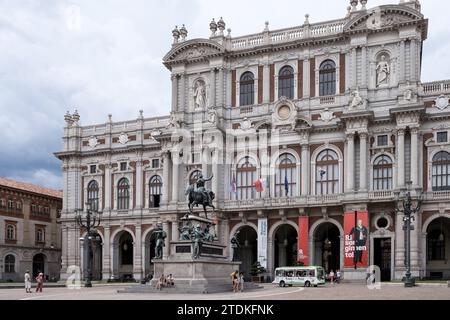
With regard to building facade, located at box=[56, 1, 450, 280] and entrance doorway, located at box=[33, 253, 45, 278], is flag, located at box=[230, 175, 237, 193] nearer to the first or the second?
building facade, located at box=[56, 1, 450, 280]

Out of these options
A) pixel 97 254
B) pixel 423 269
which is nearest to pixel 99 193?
pixel 97 254

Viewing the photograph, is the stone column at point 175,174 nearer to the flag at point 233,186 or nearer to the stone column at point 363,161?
the flag at point 233,186

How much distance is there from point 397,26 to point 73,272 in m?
45.5

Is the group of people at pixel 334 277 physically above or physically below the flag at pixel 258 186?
below

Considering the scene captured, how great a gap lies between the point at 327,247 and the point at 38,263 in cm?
4403

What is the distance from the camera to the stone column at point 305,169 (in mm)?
66688

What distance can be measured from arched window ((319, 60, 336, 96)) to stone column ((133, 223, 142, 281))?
Answer: 2635 cm

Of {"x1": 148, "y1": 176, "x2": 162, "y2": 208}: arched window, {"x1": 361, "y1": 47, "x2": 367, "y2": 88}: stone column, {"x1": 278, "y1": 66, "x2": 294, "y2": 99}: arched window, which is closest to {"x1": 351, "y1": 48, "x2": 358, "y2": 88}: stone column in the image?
{"x1": 361, "y1": 47, "x2": 367, "y2": 88}: stone column

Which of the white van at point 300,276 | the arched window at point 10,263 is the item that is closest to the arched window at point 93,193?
the arched window at point 10,263

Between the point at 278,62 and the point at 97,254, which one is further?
the point at 97,254

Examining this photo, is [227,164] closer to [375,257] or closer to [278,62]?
[278,62]
